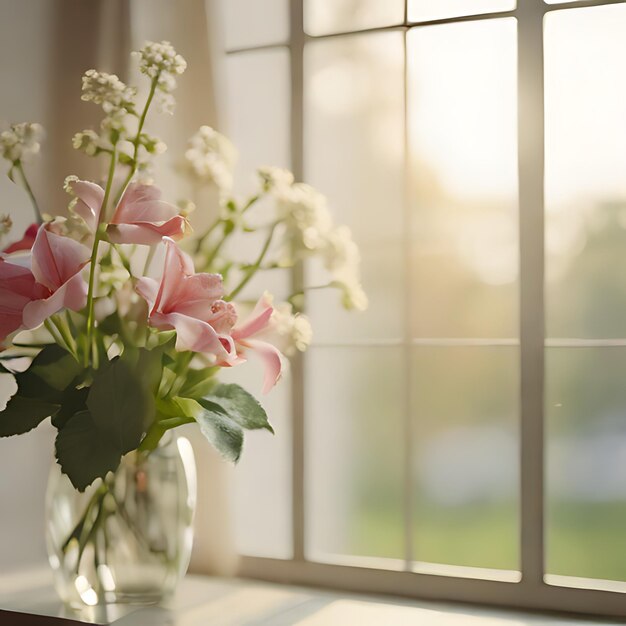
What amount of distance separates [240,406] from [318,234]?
1.11 feet

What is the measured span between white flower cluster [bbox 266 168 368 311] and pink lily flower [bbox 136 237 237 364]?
30cm

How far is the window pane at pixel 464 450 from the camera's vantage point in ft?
5.41

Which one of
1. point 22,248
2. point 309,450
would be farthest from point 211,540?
point 22,248

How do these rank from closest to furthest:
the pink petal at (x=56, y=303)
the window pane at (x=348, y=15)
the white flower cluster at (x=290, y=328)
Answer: the pink petal at (x=56, y=303), the white flower cluster at (x=290, y=328), the window pane at (x=348, y=15)

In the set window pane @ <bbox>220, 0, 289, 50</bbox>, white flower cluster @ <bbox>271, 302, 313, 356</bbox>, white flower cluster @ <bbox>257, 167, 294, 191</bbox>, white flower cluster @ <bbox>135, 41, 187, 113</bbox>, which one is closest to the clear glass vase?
white flower cluster @ <bbox>271, 302, 313, 356</bbox>

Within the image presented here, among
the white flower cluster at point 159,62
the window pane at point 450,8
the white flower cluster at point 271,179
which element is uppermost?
the window pane at point 450,8

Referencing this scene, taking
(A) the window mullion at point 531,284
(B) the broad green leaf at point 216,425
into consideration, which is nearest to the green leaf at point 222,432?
(B) the broad green leaf at point 216,425

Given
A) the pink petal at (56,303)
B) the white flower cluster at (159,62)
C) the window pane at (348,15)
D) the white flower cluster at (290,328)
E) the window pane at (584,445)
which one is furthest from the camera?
the window pane at (348,15)

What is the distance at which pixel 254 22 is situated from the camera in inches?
72.1

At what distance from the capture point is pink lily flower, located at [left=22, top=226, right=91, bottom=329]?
1245 millimetres

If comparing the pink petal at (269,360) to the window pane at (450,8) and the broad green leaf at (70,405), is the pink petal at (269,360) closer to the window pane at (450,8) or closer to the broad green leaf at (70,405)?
the broad green leaf at (70,405)

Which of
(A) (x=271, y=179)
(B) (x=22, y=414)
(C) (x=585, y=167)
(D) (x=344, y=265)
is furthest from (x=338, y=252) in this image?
(B) (x=22, y=414)

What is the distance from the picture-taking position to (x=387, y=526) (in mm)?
1603

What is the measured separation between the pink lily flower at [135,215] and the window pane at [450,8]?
0.71 meters
